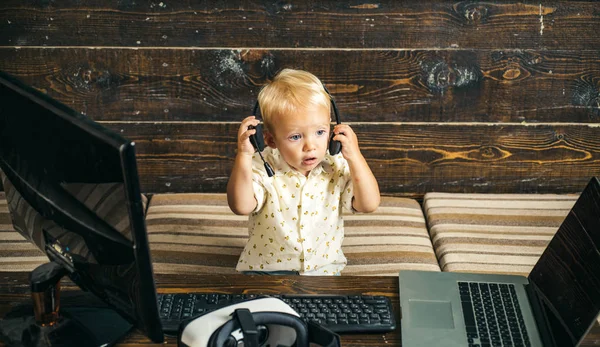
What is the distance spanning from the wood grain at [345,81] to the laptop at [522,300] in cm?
102

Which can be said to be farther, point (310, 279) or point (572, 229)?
point (310, 279)

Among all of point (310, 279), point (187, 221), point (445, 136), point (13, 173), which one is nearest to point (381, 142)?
point (445, 136)

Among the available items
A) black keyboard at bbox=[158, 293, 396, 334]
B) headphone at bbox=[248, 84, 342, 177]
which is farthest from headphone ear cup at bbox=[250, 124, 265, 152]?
black keyboard at bbox=[158, 293, 396, 334]

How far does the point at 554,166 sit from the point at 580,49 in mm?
398

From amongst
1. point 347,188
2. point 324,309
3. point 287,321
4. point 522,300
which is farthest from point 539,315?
point 347,188

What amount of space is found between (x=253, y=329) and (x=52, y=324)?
1.46 ft

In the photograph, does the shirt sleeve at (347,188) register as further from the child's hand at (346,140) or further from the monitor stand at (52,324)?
the monitor stand at (52,324)

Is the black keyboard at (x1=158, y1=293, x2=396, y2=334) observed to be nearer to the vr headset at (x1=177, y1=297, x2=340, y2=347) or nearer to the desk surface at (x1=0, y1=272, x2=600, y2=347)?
the desk surface at (x1=0, y1=272, x2=600, y2=347)

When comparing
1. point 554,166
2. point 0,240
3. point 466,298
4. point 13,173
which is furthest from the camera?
point 554,166

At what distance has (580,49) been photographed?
94.4 inches

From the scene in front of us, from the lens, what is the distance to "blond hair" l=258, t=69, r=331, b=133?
5.84 feet

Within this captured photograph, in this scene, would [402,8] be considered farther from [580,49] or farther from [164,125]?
[164,125]

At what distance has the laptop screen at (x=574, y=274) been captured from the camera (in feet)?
4.16

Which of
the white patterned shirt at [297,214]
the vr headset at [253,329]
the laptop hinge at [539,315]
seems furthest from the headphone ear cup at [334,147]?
the vr headset at [253,329]
